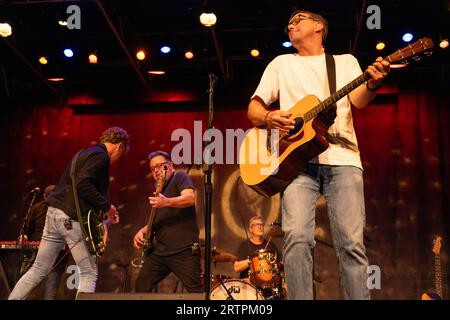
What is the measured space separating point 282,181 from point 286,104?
1.92 ft

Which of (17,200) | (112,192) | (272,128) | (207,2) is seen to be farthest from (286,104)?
(17,200)

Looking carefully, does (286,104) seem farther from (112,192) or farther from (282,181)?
(112,192)

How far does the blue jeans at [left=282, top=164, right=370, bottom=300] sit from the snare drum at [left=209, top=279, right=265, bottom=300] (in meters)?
4.17

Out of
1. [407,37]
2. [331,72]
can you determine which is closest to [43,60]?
[407,37]

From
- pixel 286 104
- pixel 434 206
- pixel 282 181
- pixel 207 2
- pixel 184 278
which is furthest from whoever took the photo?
pixel 434 206

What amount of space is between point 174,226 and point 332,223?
9.45ft

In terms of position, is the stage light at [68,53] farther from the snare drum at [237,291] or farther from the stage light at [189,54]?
the snare drum at [237,291]

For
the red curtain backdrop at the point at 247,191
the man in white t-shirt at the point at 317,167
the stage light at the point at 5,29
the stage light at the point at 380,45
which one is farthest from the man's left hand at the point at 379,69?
the stage light at the point at 5,29

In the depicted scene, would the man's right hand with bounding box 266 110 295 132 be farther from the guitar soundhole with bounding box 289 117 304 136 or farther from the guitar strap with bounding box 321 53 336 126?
the guitar strap with bounding box 321 53 336 126

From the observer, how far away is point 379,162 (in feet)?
31.6

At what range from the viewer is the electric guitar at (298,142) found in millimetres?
3098

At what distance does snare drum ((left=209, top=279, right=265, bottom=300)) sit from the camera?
6.99 meters

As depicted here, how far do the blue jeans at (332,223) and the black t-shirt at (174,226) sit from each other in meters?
2.61

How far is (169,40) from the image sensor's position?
9.40 meters
